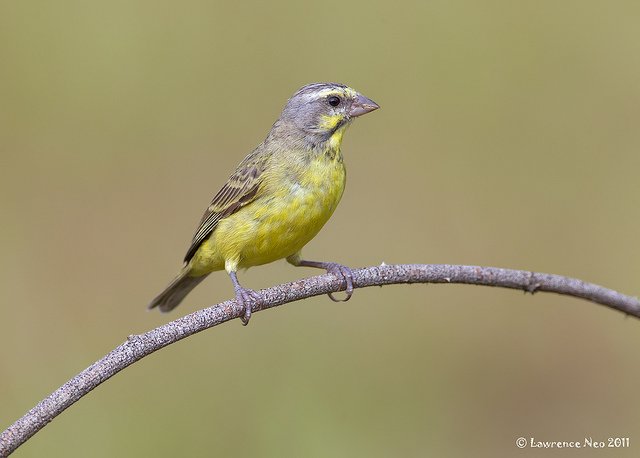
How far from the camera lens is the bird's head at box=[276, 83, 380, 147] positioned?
5.96 meters

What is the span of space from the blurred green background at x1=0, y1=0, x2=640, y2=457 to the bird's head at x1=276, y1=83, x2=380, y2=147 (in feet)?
7.09

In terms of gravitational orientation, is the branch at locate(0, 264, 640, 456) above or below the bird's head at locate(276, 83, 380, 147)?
below

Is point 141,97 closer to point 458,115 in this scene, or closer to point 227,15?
point 227,15

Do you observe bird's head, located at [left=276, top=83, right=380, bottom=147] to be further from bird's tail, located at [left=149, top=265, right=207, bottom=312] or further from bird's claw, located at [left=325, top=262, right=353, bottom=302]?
bird's tail, located at [left=149, top=265, right=207, bottom=312]

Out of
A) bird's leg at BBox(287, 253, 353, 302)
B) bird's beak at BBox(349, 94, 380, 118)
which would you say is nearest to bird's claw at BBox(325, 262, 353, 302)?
bird's leg at BBox(287, 253, 353, 302)

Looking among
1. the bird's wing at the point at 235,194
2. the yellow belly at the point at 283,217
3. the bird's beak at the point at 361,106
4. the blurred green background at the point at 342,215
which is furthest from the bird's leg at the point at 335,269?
the blurred green background at the point at 342,215

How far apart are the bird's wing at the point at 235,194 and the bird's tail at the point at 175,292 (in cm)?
29

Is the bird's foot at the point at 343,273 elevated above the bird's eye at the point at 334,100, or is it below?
below

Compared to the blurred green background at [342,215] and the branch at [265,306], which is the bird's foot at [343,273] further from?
the blurred green background at [342,215]

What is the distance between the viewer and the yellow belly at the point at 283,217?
559 cm

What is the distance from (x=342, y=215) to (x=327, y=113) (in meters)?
3.14

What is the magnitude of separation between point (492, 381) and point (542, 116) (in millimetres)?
3087

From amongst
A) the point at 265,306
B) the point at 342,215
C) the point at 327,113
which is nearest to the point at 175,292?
the point at 327,113

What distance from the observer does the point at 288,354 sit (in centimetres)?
747
